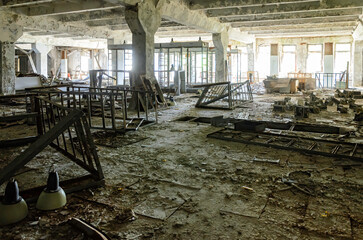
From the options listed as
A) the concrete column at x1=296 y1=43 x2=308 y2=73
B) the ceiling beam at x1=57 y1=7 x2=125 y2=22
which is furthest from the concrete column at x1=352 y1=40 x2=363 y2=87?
the ceiling beam at x1=57 y1=7 x2=125 y2=22

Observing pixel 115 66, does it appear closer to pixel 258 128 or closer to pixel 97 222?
pixel 258 128

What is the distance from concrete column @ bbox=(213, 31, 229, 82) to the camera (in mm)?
17781

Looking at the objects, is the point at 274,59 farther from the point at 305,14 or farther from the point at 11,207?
the point at 11,207

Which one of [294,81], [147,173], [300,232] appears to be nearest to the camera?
[300,232]

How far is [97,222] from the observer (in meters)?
2.96

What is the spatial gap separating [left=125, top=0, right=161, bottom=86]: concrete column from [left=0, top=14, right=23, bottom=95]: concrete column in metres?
6.62

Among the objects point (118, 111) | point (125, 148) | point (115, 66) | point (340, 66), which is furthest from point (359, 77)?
point (125, 148)

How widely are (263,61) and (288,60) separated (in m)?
2.19

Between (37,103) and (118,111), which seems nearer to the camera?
(37,103)

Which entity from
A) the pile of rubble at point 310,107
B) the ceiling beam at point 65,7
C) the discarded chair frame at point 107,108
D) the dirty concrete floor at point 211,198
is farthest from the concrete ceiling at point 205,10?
the dirty concrete floor at point 211,198

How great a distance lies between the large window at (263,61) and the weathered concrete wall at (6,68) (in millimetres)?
21207

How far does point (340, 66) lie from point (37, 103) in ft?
89.3

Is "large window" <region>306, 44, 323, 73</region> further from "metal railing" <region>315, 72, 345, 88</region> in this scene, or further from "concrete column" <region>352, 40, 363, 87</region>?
"concrete column" <region>352, 40, 363, 87</region>

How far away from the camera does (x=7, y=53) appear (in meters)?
14.0
